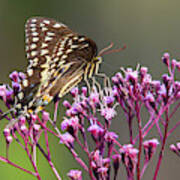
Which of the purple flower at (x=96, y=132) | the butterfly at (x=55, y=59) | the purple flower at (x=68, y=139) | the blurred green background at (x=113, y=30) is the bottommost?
the blurred green background at (x=113, y=30)

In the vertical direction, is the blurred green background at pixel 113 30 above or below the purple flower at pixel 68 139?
below

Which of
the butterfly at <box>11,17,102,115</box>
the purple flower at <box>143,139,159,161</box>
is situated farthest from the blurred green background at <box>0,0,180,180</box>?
the purple flower at <box>143,139,159,161</box>

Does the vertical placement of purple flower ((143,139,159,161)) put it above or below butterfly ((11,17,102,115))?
below

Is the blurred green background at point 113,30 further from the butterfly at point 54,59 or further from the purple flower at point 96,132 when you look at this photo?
the purple flower at point 96,132

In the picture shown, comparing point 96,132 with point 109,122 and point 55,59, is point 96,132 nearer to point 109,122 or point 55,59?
point 109,122

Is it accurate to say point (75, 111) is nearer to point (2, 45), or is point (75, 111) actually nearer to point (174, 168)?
point (174, 168)

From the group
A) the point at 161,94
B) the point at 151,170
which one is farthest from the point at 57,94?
the point at 151,170

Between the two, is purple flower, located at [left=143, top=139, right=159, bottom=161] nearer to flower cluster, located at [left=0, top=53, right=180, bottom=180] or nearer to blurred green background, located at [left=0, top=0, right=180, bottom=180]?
flower cluster, located at [left=0, top=53, right=180, bottom=180]

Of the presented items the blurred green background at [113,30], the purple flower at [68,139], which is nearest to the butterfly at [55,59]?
the purple flower at [68,139]
